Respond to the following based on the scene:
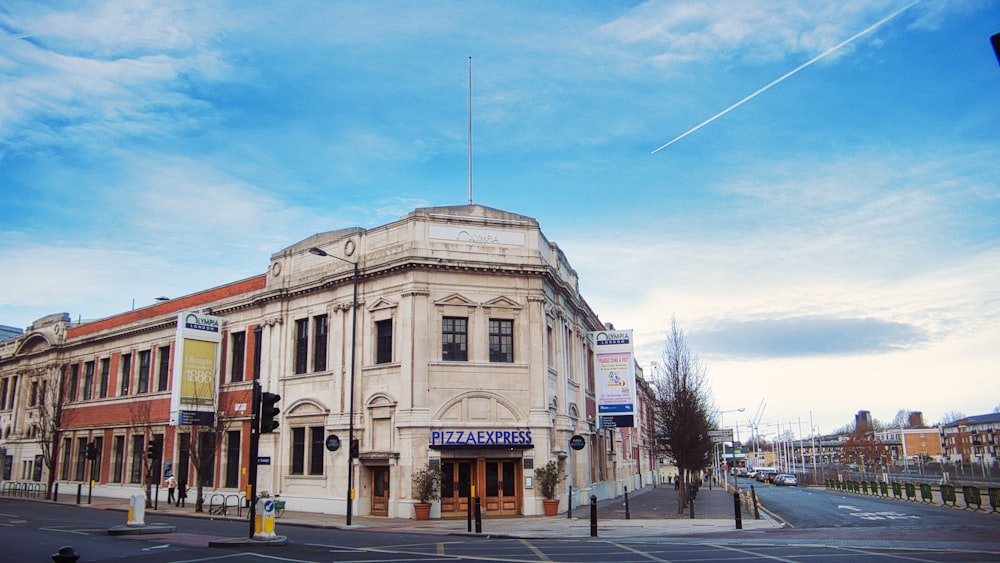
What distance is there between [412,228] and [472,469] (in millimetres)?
10807

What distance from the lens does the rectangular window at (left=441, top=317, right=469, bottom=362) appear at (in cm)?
3288

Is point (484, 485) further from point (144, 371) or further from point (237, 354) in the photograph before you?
point (144, 371)

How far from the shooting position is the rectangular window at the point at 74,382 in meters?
53.5

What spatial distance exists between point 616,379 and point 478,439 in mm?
9994

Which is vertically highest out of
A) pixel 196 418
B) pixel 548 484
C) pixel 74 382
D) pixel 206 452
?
pixel 74 382

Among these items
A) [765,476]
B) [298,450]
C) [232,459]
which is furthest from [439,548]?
[765,476]

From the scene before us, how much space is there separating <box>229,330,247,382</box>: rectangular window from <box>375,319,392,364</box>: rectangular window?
1096cm

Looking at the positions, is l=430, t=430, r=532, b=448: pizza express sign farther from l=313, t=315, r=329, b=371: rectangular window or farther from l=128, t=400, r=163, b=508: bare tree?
l=128, t=400, r=163, b=508: bare tree

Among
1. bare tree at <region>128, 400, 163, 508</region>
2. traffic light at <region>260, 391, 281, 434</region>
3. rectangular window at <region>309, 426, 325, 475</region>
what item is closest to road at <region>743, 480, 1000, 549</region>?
traffic light at <region>260, 391, 281, 434</region>

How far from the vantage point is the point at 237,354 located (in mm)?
42000

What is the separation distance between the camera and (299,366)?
124 feet

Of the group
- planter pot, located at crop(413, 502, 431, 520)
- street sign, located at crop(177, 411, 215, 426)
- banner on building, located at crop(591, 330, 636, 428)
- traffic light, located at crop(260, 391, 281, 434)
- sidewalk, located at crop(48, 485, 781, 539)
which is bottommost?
sidewalk, located at crop(48, 485, 781, 539)

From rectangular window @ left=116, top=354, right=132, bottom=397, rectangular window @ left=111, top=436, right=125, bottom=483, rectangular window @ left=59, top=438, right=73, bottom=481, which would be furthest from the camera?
rectangular window @ left=59, top=438, right=73, bottom=481

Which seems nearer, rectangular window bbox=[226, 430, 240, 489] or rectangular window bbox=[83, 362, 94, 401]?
rectangular window bbox=[226, 430, 240, 489]
